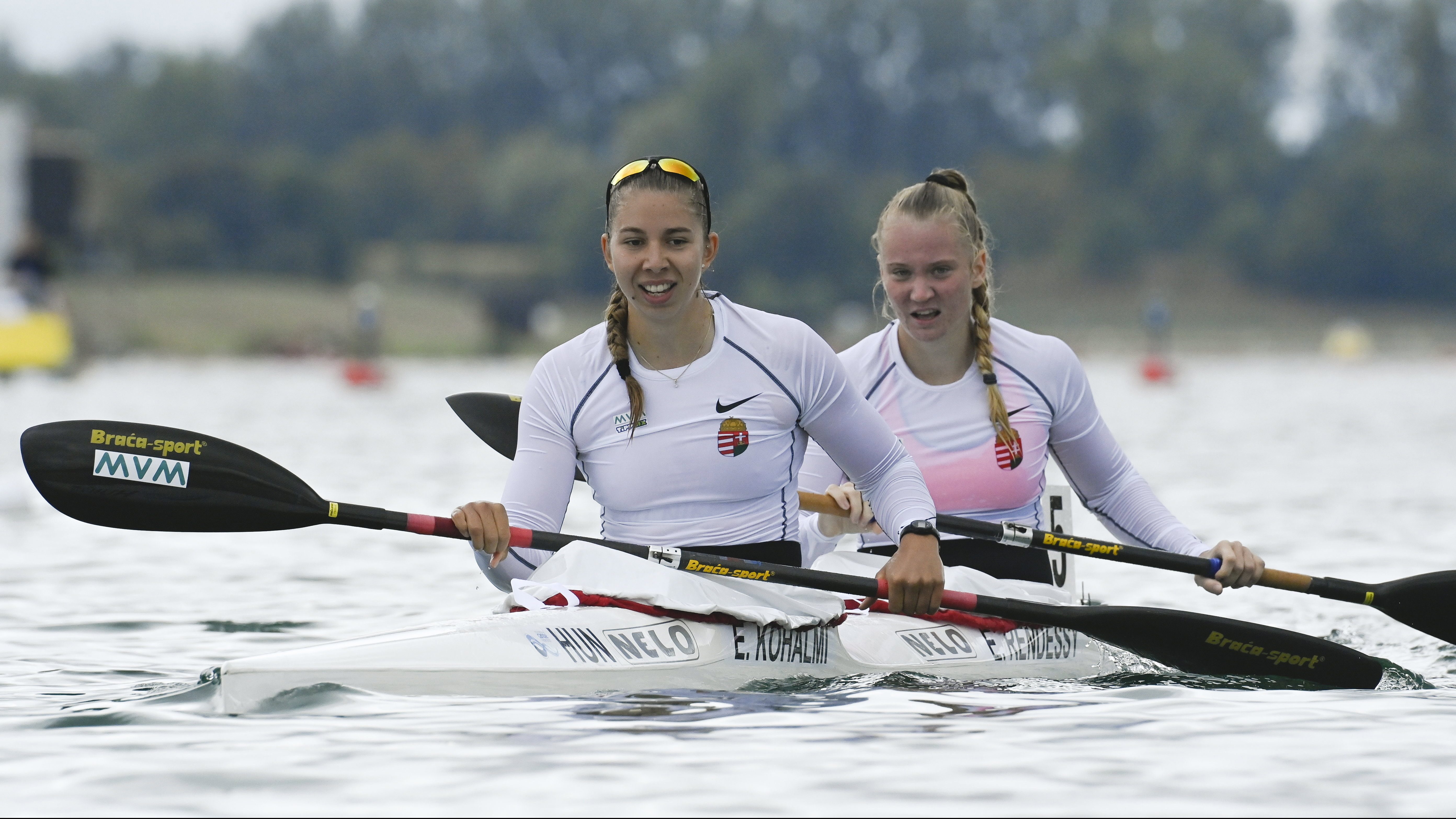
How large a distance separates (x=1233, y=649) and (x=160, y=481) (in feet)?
11.0

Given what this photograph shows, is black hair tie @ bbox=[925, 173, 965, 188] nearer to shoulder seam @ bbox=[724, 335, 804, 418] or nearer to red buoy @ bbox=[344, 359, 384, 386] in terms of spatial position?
shoulder seam @ bbox=[724, 335, 804, 418]

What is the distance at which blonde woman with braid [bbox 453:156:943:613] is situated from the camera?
533 cm

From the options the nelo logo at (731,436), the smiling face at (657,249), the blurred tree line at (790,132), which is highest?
the blurred tree line at (790,132)

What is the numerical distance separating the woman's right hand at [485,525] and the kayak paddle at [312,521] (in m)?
0.06

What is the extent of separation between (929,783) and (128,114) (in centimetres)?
9169

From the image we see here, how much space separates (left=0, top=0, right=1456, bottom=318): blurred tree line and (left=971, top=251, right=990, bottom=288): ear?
5852cm

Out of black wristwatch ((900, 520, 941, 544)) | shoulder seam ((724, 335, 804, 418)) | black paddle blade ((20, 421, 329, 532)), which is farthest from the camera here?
black paddle blade ((20, 421, 329, 532))

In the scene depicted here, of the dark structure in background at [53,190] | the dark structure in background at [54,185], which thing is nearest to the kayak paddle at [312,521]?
the dark structure in background at [54,185]

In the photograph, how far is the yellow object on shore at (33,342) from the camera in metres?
24.9

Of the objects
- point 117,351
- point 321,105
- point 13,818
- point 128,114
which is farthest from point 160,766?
point 321,105

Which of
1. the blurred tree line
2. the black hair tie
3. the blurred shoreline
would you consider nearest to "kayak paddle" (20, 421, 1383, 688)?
the black hair tie

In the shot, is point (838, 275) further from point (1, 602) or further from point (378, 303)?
point (1, 602)

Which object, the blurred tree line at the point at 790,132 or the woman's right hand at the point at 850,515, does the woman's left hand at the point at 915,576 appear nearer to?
the woman's right hand at the point at 850,515

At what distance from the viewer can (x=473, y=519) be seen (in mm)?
5262
